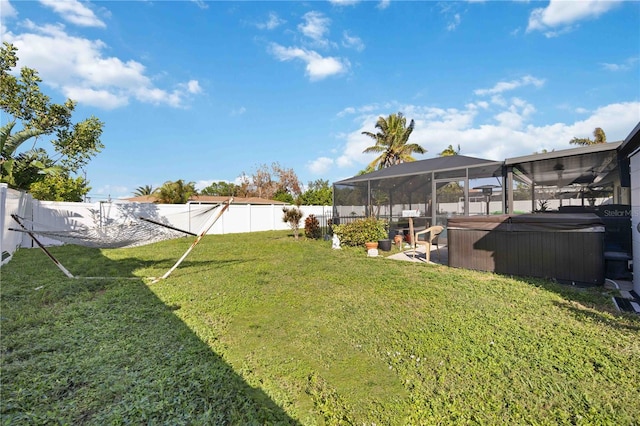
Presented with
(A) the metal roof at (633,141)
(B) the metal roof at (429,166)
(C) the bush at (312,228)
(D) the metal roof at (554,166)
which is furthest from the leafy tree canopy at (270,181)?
(A) the metal roof at (633,141)

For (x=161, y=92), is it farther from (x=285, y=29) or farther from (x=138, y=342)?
(x=138, y=342)

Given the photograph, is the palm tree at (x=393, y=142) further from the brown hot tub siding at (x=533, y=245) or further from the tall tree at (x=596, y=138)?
the brown hot tub siding at (x=533, y=245)

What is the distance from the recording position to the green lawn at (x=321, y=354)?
1896 millimetres

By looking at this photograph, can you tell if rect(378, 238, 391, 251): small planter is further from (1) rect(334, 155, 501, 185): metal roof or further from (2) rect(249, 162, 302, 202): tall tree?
(2) rect(249, 162, 302, 202): tall tree

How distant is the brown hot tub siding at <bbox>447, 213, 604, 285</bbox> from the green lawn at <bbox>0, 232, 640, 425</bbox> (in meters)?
0.48

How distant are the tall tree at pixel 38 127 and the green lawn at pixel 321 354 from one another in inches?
298

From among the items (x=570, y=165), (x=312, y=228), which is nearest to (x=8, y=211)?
(x=312, y=228)

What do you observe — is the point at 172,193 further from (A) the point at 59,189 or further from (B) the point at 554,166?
(B) the point at 554,166

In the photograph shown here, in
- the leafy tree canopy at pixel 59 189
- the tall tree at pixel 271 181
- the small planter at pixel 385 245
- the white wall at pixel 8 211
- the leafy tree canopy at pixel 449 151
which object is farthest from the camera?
the tall tree at pixel 271 181

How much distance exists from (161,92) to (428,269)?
1315 centimetres

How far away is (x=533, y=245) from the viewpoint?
5.07 metres

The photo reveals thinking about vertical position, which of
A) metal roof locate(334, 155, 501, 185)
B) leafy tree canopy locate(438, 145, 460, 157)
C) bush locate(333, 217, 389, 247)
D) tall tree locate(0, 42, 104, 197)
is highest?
leafy tree canopy locate(438, 145, 460, 157)

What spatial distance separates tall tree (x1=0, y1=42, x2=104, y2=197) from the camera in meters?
9.81

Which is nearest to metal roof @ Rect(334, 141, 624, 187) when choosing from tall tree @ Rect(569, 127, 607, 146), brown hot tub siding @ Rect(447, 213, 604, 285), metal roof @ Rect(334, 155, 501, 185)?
metal roof @ Rect(334, 155, 501, 185)
